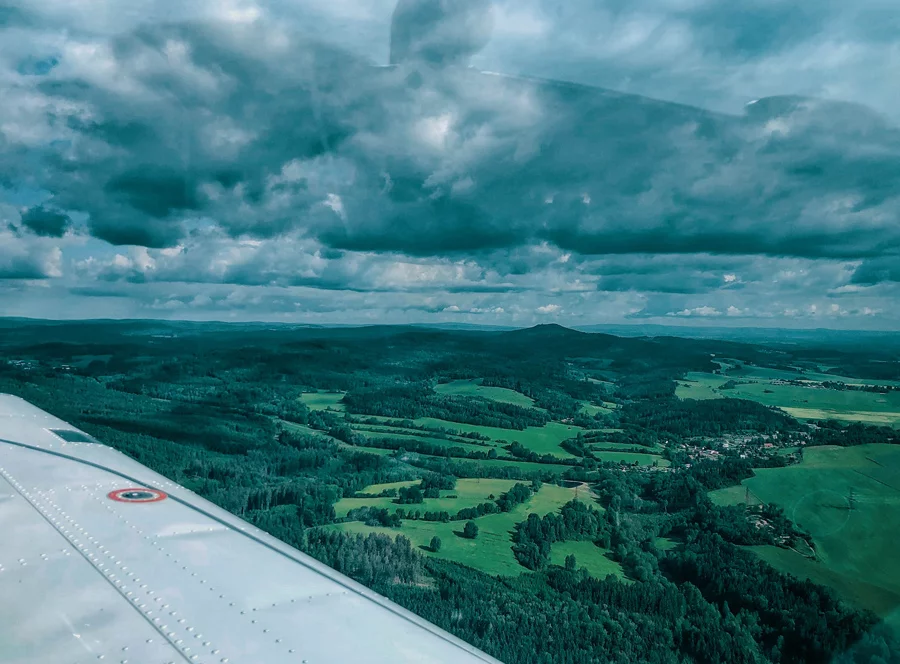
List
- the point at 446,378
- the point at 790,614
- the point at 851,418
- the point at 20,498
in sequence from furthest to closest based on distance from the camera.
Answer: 1. the point at 446,378
2. the point at 851,418
3. the point at 790,614
4. the point at 20,498

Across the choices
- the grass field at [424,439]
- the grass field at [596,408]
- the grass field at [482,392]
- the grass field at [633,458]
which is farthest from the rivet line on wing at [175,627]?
the grass field at [482,392]

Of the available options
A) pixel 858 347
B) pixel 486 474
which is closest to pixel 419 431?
pixel 486 474

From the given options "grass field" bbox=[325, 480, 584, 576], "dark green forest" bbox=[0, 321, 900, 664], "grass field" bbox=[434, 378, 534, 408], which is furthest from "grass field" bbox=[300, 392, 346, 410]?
"grass field" bbox=[325, 480, 584, 576]

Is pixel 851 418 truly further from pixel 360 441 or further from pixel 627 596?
pixel 360 441

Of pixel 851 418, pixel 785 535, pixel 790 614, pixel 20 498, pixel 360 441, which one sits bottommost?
pixel 360 441

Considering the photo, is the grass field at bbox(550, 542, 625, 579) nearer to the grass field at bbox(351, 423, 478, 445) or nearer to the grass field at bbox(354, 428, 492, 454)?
the grass field at bbox(354, 428, 492, 454)

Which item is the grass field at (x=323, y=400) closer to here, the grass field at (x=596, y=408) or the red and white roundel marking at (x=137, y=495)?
the grass field at (x=596, y=408)
